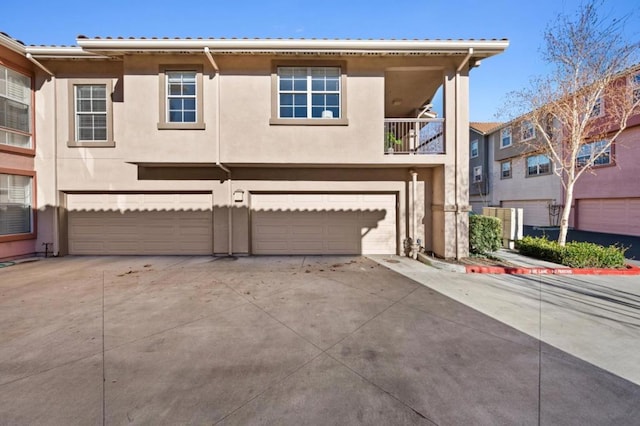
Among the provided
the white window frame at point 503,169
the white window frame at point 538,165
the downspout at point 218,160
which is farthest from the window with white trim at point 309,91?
the white window frame at point 503,169

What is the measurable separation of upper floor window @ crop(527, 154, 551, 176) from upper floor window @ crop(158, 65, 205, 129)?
866 inches

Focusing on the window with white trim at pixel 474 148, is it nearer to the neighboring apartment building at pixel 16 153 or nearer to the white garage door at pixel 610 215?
the white garage door at pixel 610 215

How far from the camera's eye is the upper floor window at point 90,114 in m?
9.37

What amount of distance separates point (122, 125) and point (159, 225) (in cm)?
352

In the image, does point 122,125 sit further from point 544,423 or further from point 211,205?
point 544,423

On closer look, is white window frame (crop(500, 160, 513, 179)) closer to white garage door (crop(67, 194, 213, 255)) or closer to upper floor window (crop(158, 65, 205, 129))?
white garage door (crop(67, 194, 213, 255))

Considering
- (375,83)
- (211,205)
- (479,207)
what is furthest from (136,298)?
(479,207)

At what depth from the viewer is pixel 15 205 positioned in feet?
30.0

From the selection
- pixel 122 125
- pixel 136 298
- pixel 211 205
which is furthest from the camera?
pixel 211 205

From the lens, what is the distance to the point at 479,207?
87.2ft

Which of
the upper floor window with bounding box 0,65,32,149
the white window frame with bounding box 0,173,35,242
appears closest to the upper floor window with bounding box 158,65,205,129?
the upper floor window with bounding box 0,65,32,149

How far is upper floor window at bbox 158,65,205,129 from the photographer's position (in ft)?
27.0

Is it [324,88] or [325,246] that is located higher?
[324,88]

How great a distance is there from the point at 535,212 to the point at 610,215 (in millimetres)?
→ 5043
